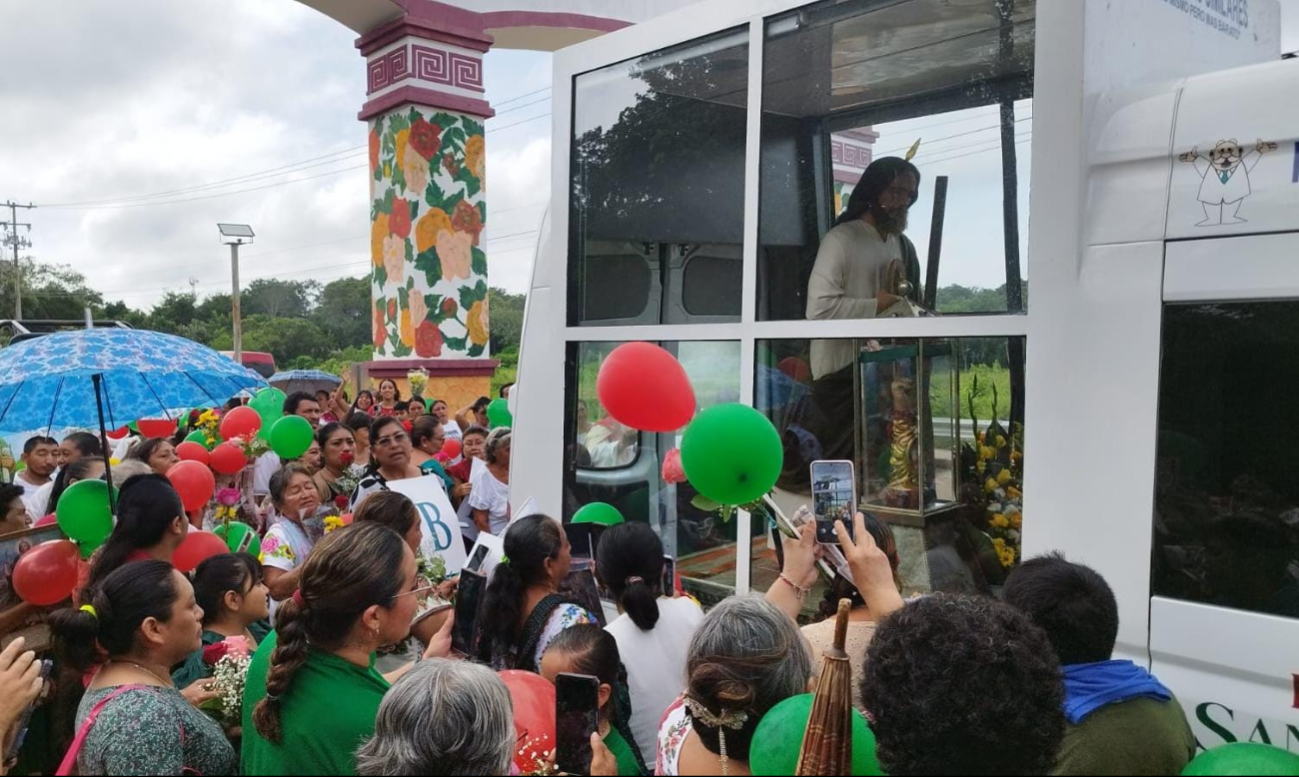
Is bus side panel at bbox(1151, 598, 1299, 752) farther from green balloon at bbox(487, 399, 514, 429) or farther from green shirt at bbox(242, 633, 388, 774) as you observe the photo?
green balloon at bbox(487, 399, 514, 429)

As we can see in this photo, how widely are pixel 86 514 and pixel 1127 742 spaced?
383 cm

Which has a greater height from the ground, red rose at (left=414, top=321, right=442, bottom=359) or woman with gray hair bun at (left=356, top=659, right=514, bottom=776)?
red rose at (left=414, top=321, right=442, bottom=359)

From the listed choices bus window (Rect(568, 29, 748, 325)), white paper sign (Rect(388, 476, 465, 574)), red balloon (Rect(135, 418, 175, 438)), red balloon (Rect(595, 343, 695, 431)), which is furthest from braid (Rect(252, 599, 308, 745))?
red balloon (Rect(135, 418, 175, 438))

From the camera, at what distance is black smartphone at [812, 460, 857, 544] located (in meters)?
2.56

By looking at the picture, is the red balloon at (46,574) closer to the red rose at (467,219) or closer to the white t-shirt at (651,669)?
the white t-shirt at (651,669)

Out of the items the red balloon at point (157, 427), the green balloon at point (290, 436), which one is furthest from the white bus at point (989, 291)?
the red balloon at point (157, 427)

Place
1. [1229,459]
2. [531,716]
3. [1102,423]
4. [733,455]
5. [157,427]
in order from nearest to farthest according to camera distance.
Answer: [531,716] < [1229,459] < [1102,423] < [733,455] < [157,427]

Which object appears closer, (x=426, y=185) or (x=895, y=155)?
(x=895, y=155)

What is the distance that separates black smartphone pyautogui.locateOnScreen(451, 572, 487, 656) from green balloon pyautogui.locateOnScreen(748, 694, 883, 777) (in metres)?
1.38

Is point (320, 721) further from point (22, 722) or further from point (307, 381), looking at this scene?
point (307, 381)

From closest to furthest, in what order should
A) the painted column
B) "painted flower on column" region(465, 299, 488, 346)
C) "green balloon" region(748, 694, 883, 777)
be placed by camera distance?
"green balloon" region(748, 694, 883, 777) → the painted column → "painted flower on column" region(465, 299, 488, 346)

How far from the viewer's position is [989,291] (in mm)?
2727

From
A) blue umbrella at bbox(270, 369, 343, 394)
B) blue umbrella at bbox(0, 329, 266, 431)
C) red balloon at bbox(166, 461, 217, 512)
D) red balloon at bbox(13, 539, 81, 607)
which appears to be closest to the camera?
red balloon at bbox(13, 539, 81, 607)

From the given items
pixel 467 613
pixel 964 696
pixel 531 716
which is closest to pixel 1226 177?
pixel 964 696
